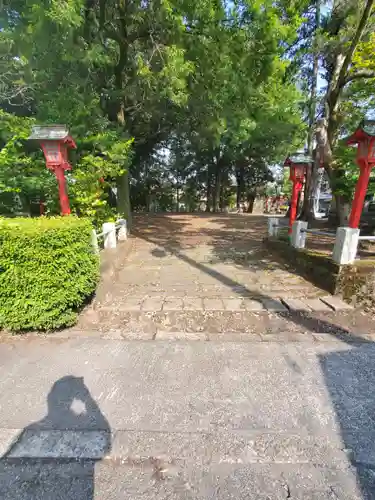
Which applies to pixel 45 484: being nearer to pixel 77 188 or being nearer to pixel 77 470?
pixel 77 470

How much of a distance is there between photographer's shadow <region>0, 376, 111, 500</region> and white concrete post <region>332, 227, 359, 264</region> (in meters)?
3.69

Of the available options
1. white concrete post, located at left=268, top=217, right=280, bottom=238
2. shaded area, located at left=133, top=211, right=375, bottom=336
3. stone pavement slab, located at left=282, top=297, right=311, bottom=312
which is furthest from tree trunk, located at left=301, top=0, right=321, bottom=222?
stone pavement slab, located at left=282, top=297, right=311, bottom=312

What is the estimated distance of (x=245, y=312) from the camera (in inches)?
134

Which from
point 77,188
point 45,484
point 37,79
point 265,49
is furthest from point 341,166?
point 45,484

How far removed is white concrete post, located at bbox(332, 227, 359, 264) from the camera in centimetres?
365

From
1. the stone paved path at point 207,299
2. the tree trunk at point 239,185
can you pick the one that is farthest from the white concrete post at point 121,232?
the tree trunk at point 239,185

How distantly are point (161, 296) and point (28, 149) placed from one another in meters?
5.43

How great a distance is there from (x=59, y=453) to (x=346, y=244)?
4.08 meters

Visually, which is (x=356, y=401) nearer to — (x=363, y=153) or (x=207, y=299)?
(x=207, y=299)

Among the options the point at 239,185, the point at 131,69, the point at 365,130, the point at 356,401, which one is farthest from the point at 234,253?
the point at 239,185

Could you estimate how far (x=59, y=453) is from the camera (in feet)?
5.53

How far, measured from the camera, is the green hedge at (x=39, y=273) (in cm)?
279

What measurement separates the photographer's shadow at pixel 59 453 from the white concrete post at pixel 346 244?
3692 millimetres

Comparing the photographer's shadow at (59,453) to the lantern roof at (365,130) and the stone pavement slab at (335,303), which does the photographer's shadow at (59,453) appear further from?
the lantern roof at (365,130)
